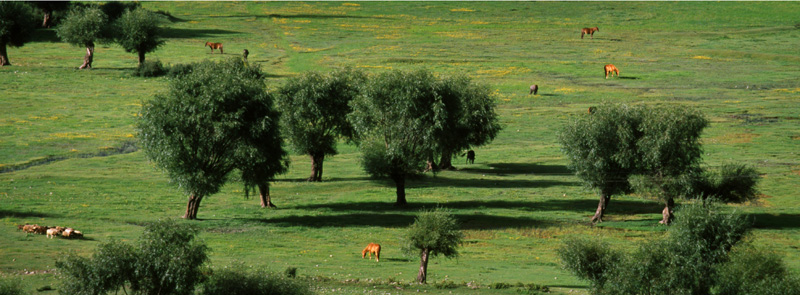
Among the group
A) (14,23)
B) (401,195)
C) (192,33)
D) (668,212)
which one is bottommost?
(401,195)

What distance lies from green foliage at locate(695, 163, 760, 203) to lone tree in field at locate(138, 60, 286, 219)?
30.0 m

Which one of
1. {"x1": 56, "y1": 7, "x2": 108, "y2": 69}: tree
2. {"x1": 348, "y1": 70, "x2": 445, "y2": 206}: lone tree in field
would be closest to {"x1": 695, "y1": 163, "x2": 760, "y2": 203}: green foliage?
{"x1": 348, "y1": 70, "x2": 445, "y2": 206}: lone tree in field

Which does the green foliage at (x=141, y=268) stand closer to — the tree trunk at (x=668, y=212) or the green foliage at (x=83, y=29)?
the tree trunk at (x=668, y=212)

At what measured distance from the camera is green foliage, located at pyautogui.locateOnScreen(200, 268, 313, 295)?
37531 millimetres

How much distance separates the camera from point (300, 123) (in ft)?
252

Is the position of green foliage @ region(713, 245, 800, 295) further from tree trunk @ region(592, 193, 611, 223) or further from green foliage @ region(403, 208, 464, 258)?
tree trunk @ region(592, 193, 611, 223)

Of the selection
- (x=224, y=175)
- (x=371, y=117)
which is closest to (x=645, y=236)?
(x=371, y=117)

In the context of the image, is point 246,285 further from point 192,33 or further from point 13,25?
point 192,33

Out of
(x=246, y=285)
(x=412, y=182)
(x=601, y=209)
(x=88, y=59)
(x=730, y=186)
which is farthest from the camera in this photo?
(x=88, y=59)

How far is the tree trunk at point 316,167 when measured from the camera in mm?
77438

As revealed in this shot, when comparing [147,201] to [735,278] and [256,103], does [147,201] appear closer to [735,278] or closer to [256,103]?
[256,103]

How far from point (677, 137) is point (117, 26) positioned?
93.1 m

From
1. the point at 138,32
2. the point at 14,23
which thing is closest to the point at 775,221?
the point at 138,32

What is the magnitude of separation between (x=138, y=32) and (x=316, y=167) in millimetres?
59690
